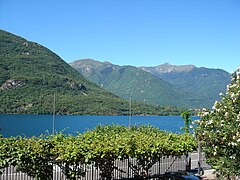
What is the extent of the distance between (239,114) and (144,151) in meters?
3.04

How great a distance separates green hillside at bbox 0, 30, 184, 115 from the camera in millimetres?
140450

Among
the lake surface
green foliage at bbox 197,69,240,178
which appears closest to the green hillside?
the lake surface

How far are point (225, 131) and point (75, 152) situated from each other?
4.27m

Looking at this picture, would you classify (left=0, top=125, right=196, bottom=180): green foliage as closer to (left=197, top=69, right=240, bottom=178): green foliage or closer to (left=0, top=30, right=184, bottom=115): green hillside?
(left=197, top=69, right=240, bottom=178): green foliage

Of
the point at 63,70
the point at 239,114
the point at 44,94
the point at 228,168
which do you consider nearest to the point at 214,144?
the point at 228,168

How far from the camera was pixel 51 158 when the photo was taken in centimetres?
975

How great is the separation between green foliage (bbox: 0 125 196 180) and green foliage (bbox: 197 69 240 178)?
1.39m

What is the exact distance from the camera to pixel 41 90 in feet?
502

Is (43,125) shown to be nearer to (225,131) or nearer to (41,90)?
(41,90)

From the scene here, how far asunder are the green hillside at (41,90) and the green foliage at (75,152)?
413 feet

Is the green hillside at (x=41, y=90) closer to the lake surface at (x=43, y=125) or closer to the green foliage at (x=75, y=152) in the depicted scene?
the lake surface at (x=43, y=125)

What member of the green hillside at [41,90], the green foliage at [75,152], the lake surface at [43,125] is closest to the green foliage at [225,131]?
the green foliage at [75,152]

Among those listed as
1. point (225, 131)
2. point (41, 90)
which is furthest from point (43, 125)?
point (225, 131)

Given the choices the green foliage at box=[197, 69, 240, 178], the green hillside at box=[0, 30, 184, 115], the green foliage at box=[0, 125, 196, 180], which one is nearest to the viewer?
the green foliage at box=[0, 125, 196, 180]
